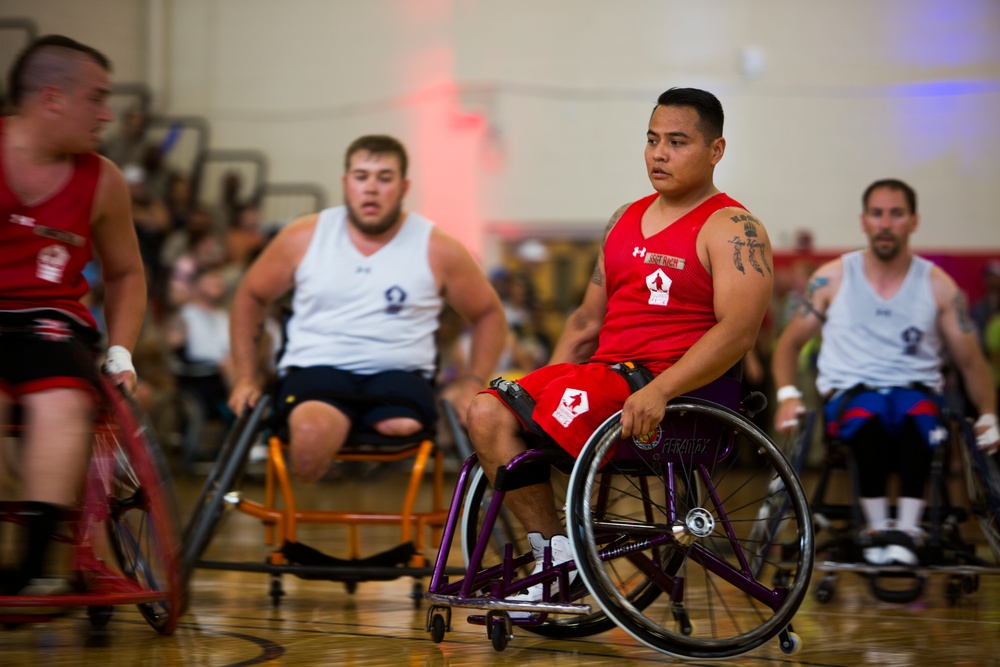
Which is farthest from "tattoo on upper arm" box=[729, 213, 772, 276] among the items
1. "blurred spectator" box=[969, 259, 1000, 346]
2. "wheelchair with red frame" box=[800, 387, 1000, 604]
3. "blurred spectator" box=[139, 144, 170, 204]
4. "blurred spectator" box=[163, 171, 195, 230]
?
"blurred spectator" box=[139, 144, 170, 204]

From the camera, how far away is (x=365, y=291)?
3.93 m

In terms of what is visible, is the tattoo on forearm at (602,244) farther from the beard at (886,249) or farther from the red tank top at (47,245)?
the beard at (886,249)

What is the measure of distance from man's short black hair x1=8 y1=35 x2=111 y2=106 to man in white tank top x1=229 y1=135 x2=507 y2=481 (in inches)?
42.9

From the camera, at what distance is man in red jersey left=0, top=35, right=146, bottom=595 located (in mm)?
2721

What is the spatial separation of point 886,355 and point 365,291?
5.37 ft

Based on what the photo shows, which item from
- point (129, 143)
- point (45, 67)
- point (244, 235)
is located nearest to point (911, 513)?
point (45, 67)

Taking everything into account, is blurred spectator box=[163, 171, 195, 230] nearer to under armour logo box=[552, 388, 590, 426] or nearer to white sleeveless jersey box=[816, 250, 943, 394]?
white sleeveless jersey box=[816, 250, 943, 394]

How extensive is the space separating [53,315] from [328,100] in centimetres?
926

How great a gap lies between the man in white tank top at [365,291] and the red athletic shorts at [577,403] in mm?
1088

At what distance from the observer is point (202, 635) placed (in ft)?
9.88

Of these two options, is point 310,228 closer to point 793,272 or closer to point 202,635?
point 202,635

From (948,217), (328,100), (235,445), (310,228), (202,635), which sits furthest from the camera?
(328,100)

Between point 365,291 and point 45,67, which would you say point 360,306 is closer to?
point 365,291

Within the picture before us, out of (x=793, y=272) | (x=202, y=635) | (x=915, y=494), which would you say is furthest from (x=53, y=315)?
(x=793, y=272)
